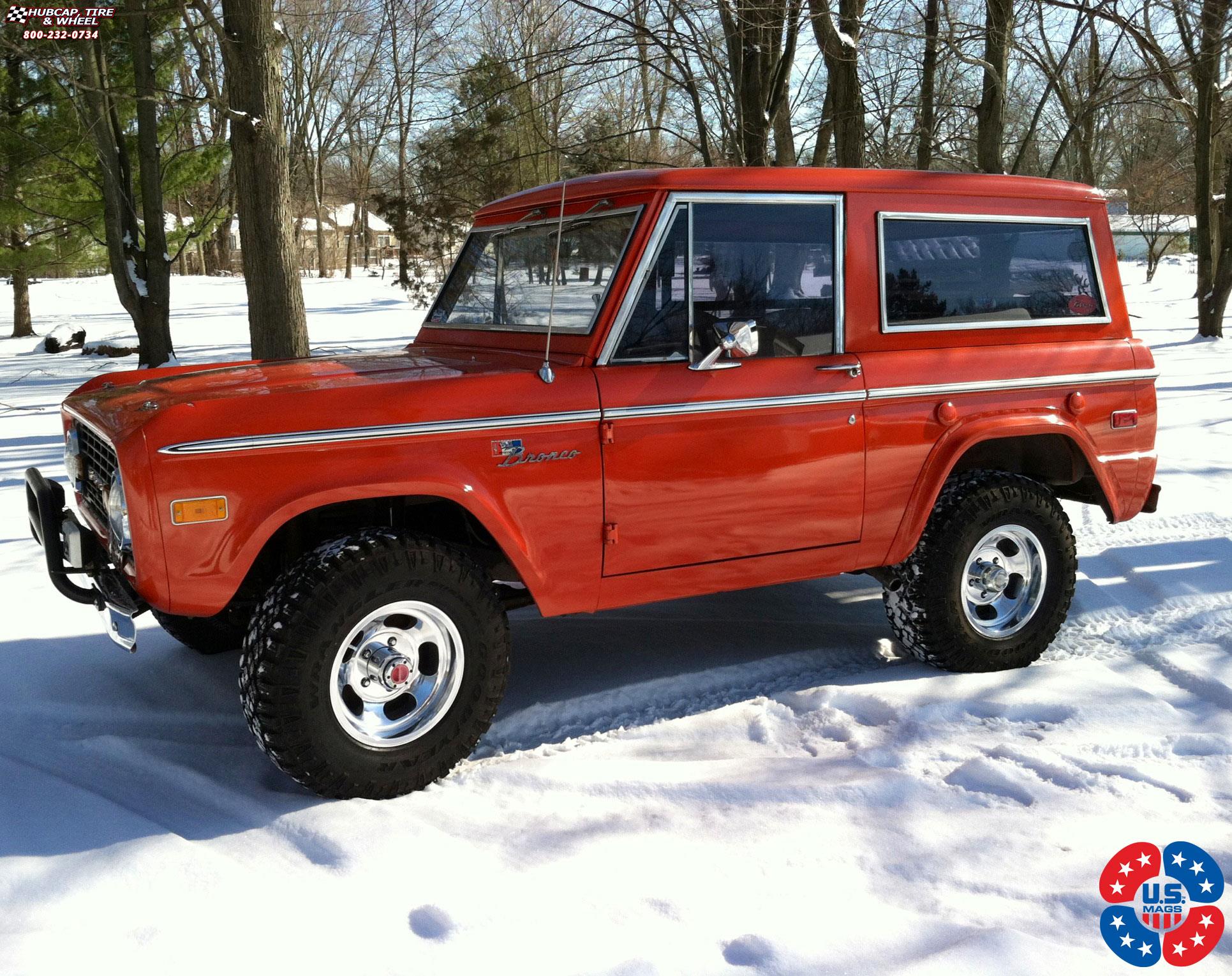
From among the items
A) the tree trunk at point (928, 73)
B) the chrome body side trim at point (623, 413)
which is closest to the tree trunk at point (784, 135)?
the tree trunk at point (928, 73)

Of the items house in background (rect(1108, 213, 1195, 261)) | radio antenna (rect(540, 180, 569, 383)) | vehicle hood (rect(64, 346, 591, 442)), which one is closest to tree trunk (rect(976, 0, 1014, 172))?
radio antenna (rect(540, 180, 569, 383))

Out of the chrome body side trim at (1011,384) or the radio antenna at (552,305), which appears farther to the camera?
the chrome body side trim at (1011,384)

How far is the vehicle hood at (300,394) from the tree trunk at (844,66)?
695 cm

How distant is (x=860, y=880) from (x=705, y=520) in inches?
52.5

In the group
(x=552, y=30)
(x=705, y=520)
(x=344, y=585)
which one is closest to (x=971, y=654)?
(x=705, y=520)

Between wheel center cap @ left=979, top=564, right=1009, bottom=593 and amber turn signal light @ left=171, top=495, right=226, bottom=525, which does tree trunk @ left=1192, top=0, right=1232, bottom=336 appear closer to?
wheel center cap @ left=979, top=564, right=1009, bottom=593

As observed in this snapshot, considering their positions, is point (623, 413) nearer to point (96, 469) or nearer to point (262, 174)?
point (96, 469)

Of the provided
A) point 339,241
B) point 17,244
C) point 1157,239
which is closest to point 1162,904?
point 17,244

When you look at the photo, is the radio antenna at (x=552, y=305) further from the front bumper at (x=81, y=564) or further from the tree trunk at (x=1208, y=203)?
the tree trunk at (x=1208, y=203)

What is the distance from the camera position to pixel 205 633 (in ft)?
14.5

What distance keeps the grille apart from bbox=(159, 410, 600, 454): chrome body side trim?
1.16 ft

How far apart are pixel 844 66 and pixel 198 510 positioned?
877 centimetres

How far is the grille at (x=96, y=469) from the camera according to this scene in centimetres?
329

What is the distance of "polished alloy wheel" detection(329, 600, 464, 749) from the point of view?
326 cm
